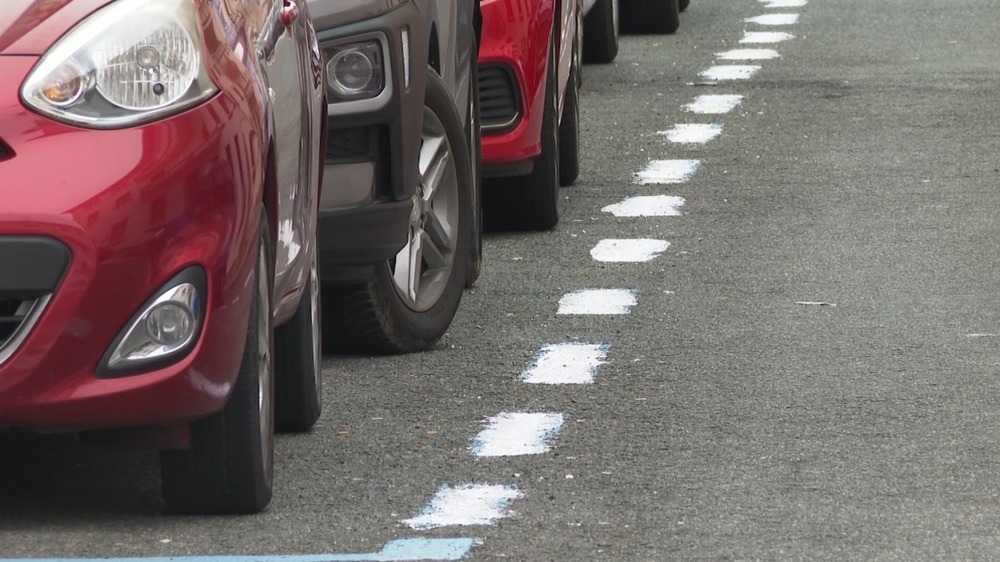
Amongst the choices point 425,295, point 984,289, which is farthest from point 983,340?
point 425,295

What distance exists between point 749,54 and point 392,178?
9081 millimetres

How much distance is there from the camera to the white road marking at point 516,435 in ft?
19.6

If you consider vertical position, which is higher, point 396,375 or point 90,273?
point 90,273

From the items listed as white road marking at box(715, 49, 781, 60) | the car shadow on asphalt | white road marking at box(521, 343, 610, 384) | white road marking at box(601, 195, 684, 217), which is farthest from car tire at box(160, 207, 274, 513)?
white road marking at box(715, 49, 781, 60)

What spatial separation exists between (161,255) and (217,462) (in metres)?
0.56

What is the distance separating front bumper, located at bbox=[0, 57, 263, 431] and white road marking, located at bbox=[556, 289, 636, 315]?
3.23 m

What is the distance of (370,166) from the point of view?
688 centimetres

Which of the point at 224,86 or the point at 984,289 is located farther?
the point at 984,289

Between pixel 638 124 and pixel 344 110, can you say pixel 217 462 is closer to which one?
pixel 344 110

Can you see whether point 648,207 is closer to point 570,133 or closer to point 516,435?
point 570,133

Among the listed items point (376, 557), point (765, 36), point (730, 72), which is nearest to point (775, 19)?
point (765, 36)

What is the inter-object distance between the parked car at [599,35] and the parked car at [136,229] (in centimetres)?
1010

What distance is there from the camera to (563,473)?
18.7 feet

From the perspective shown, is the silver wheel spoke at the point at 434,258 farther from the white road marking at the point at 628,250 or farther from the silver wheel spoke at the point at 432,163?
the white road marking at the point at 628,250
